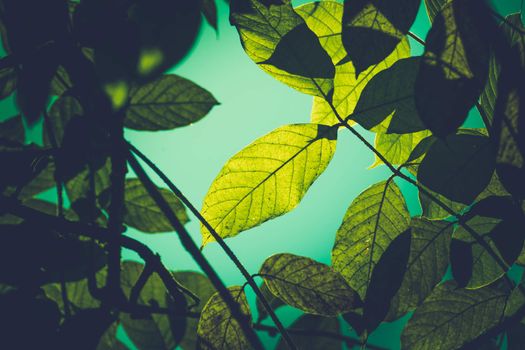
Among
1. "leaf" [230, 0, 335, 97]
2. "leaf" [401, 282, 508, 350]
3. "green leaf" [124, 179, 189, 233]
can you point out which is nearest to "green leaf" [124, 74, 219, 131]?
"green leaf" [124, 179, 189, 233]

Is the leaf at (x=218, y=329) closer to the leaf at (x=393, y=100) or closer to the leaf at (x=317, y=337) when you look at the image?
the leaf at (x=317, y=337)

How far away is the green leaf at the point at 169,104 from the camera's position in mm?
815

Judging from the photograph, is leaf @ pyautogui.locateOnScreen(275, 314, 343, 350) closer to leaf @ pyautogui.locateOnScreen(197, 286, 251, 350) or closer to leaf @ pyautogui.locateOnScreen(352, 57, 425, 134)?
leaf @ pyautogui.locateOnScreen(197, 286, 251, 350)

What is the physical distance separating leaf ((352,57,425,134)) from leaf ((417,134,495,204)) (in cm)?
6

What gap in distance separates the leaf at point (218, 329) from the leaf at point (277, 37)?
0.39 metres

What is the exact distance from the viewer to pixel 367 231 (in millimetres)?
638

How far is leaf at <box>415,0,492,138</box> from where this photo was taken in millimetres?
400

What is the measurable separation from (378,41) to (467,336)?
1.81 ft

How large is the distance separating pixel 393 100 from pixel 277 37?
188 millimetres

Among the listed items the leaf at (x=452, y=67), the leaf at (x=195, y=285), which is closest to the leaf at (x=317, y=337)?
the leaf at (x=195, y=285)

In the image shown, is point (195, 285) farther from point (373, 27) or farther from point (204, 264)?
point (373, 27)

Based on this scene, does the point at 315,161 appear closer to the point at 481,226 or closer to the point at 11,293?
the point at 481,226

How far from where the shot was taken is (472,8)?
1.47ft

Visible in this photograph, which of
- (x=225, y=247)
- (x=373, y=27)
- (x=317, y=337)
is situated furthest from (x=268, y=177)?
(x=317, y=337)
